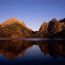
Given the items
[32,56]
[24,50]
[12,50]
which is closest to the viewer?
[32,56]

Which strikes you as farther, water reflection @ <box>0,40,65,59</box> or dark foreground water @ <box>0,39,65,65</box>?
water reflection @ <box>0,40,65,59</box>

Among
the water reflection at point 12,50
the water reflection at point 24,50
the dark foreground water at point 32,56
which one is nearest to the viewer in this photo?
the dark foreground water at point 32,56

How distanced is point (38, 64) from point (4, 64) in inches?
323

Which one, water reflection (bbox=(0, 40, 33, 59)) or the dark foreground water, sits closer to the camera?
the dark foreground water

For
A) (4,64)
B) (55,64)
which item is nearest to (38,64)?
(55,64)

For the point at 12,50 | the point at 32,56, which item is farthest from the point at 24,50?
the point at 32,56

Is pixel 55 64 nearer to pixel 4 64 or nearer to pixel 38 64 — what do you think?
pixel 38 64

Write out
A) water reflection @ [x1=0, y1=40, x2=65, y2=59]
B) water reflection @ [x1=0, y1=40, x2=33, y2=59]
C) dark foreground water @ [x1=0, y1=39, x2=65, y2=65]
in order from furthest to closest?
water reflection @ [x1=0, y1=40, x2=65, y2=59], water reflection @ [x1=0, y1=40, x2=33, y2=59], dark foreground water @ [x1=0, y1=39, x2=65, y2=65]

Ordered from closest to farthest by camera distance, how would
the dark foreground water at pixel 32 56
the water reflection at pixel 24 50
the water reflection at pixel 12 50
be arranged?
the dark foreground water at pixel 32 56
the water reflection at pixel 12 50
the water reflection at pixel 24 50

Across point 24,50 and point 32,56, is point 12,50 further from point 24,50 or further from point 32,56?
point 32,56

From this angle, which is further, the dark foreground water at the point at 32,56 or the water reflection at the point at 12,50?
the water reflection at the point at 12,50

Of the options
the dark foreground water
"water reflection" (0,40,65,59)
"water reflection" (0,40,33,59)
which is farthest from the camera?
"water reflection" (0,40,65,59)

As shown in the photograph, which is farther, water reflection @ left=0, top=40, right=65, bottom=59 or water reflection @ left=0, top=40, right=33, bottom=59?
water reflection @ left=0, top=40, right=65, bottom=59

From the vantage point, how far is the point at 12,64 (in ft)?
140
